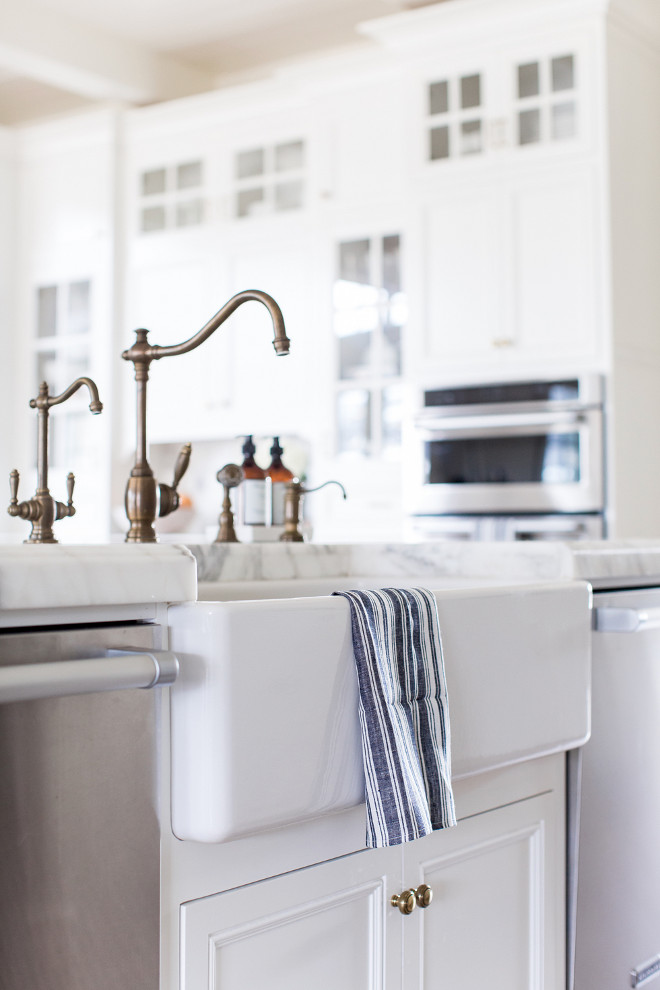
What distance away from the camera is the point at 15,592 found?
774mm

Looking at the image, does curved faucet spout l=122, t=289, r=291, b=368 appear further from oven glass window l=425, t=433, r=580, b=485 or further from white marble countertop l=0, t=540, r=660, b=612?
oven glass window l=425, t=433, r=580, b=485

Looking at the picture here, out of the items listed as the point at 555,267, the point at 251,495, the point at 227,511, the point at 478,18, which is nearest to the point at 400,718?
the point at 227,511

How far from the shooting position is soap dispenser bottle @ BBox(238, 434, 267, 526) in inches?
79.0

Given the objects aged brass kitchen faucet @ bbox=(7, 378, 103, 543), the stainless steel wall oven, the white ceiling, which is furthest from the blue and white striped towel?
the white ceiling

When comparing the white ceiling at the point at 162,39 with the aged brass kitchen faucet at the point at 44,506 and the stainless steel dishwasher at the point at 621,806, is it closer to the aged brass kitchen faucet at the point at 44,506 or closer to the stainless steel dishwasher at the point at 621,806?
the aged brass kitchen faucet at the point at 44,506

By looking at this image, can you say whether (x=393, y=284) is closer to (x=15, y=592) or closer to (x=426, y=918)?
(x=426, y=918)

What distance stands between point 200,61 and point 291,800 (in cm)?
440

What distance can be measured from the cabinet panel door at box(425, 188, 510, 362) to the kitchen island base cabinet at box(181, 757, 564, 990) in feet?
7.42

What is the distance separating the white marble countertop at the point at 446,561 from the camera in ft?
4.82

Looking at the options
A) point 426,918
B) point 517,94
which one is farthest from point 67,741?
point 517,94

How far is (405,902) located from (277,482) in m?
1.09

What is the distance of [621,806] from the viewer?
1.45m

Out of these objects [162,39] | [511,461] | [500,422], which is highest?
[162,39]

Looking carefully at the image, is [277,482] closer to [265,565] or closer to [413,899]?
[265,565]
